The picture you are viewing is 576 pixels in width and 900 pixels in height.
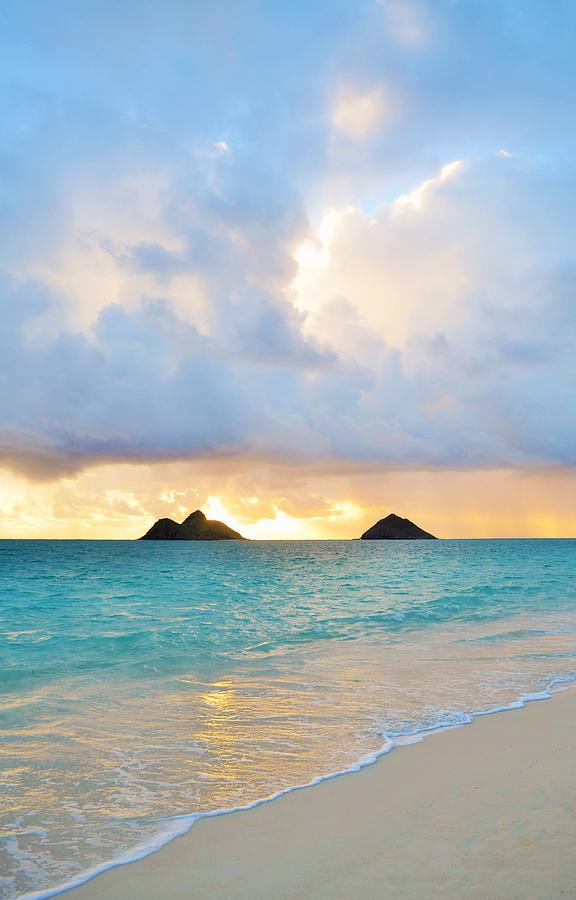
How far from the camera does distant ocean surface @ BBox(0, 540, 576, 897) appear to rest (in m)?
6.65

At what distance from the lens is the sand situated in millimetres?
4848

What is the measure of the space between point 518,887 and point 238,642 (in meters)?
15.5

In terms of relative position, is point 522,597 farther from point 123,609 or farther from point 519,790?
point 519,790

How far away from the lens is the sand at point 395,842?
485 centimetres

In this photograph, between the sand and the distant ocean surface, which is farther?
the distant ocean surface

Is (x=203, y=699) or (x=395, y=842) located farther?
(x=203, y=699)

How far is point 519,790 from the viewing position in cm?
677

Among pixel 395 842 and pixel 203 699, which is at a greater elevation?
pixel 395 842

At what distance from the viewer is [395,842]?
221 inches

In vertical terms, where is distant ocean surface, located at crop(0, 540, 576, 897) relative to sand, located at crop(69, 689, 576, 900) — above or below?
below

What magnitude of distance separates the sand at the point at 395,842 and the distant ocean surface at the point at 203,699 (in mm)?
503

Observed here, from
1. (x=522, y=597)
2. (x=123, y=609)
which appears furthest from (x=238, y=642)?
(x=522, y=597)

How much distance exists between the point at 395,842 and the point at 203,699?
7076 millimetres

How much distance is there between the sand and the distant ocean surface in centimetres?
50
